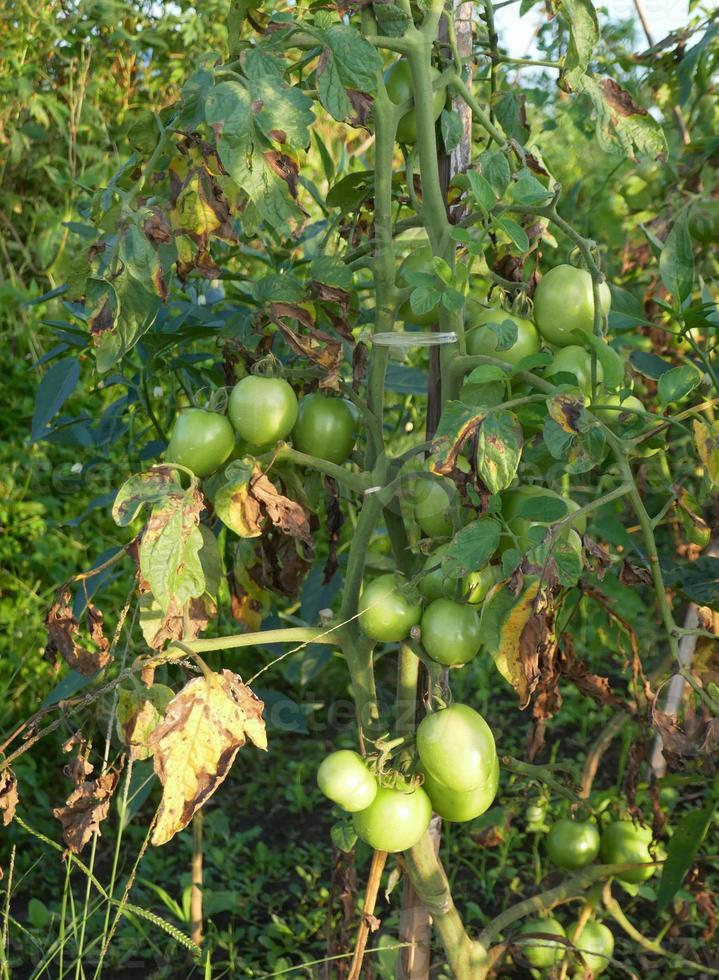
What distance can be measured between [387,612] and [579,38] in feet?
1.78

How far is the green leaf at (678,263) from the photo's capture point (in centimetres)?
95

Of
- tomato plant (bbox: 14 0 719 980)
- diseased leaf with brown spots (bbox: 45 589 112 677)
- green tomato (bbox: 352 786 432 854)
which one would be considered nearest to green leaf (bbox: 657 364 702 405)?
tomato plant (bbox: 14 0 719 980)

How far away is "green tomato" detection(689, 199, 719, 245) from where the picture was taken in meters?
1.28

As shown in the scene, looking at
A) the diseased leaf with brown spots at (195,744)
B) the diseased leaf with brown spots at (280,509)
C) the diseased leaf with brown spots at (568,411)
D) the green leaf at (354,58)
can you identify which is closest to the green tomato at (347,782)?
the diseased leaf with brown spots at (195,744)

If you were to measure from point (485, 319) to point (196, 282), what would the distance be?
2.12ft

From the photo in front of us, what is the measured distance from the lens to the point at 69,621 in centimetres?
92

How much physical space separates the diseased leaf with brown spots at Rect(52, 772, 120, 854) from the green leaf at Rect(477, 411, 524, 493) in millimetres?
459

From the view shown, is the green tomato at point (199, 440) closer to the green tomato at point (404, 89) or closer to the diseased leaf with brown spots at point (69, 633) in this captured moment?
the diseased leaf with brown spots at point (69, 633)

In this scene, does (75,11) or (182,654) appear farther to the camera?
(75,11)

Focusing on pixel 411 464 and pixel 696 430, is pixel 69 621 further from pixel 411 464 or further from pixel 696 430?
pixel 696 430

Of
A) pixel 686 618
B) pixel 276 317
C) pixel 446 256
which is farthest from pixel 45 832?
pixel 446 256

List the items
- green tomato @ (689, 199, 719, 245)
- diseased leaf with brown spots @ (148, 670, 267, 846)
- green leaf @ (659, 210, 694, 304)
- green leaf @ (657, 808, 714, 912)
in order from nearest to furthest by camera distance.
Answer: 1. diseased leaf with brown spots @ (148, 670, 267, 846)
2. green leaf @ (659, 210, 694, 304)
3. green leaf @ (657, 808, 714, 912)
4. green tomato @ (689, 199, 719, 245)

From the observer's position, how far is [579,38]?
85cm

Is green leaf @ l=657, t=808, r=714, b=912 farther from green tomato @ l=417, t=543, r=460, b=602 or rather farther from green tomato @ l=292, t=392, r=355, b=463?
green tomato @ l=292, t=392, r=355, b=463
